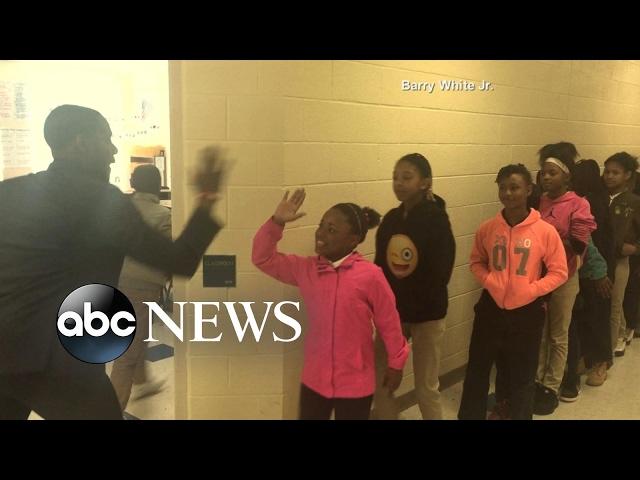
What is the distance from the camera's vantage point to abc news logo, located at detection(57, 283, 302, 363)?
1.24 m

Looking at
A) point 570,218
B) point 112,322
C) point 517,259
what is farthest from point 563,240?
point 112,322

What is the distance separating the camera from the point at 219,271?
1.26m

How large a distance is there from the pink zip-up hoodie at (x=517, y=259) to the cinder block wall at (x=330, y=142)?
39 millimetres

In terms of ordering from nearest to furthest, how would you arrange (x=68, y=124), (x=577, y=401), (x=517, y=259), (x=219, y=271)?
(x=68, y=124) < (x=219, y=271) < (x=517, y=259) < (x=577, y=401)

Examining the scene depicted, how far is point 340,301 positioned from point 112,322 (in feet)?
1.84

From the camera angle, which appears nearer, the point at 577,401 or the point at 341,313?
the point at 341,313

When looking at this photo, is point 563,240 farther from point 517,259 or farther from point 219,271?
point 219,271

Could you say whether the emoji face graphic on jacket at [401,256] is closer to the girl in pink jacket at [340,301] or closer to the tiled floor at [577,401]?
the girl in pink jacket at [340,301]

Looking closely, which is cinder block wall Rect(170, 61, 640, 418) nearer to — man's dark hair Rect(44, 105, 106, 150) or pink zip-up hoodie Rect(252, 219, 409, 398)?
pink zip-up hoodie Rect(252, 219, 409, 398)

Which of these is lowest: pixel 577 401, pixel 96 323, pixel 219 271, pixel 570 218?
pixel 577 401

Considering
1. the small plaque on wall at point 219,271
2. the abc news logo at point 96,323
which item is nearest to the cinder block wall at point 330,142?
the small plaque on wall at point 219,271

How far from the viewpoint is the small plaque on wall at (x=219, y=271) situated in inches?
49.3

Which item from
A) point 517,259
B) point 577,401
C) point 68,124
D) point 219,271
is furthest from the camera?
point 577,401

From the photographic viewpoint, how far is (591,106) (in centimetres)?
143
